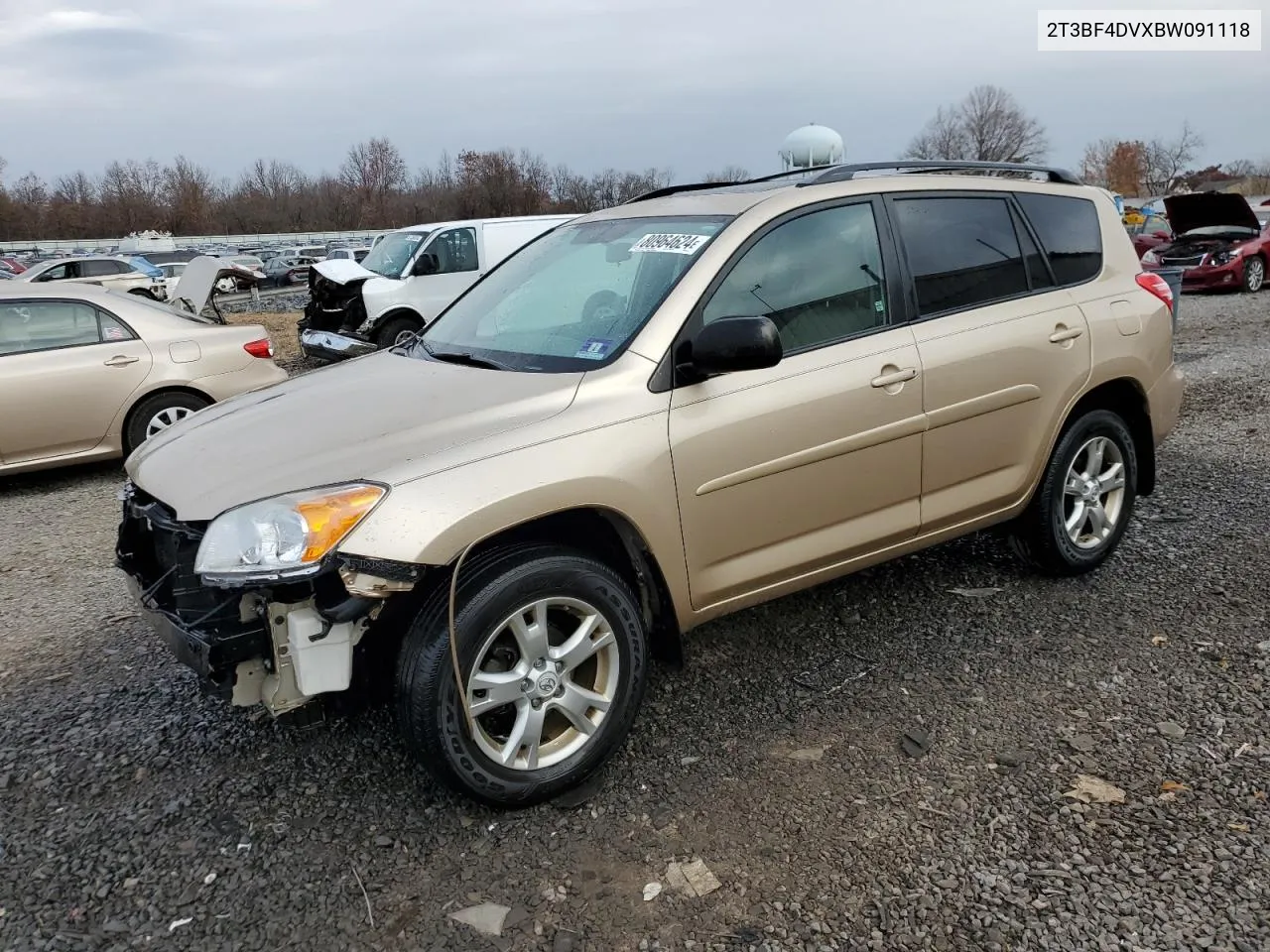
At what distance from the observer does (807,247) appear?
3.45m

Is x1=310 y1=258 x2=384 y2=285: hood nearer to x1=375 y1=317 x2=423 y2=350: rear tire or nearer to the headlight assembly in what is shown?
x1=375 y1=317 x2=423 y2=350: rear tire

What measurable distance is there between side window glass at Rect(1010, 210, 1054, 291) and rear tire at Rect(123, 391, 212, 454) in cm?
584

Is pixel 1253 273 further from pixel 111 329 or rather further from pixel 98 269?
pixel 98 269

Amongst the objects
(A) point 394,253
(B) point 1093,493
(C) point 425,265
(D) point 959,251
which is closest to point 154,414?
(C) point 425,265

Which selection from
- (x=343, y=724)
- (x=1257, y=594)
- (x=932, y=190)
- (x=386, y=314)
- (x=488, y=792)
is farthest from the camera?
(x=386, y=314)

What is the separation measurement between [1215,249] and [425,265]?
14.0m

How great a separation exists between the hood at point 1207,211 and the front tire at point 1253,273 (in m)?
0.62

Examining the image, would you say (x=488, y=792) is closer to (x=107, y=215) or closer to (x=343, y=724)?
(x=343, y=724)

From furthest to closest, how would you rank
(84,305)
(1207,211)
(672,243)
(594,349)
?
(1207,211)
(84,305)
(672,243)
(594,349)

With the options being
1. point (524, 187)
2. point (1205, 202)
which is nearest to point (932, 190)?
point (1205, 202)

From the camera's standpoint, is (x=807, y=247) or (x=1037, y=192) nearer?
(x=807, y=247)

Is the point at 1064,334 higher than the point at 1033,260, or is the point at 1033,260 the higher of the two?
the point at 1033,260

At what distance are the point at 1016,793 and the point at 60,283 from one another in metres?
7.63

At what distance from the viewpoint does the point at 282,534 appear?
8.21 feet
